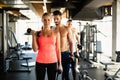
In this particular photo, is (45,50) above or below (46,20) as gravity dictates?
below

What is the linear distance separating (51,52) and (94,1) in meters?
4.41

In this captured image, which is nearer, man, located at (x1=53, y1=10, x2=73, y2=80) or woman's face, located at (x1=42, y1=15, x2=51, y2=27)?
woman's face, located at (x1=42, y1=15, x2=51, y2=27)

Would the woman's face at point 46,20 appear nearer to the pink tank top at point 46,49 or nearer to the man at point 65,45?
the pink tank top at point 46,49

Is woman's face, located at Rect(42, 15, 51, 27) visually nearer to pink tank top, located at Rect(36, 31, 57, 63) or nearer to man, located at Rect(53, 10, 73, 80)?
pink tank top, located at Rect(36, 31, 57, 63)

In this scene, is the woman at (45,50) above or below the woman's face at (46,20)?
below

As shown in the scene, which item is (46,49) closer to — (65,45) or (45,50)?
(45,50)

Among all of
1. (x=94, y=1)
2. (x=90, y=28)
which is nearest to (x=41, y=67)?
(x=94, y=1)

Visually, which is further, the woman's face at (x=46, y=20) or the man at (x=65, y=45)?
the man at (x=65, y=45)

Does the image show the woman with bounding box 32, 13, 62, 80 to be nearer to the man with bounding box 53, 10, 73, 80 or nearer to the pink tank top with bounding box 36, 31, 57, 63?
the pink tank top with bounding box 36, 31, 57, 63

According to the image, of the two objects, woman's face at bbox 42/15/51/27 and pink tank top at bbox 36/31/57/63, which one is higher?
woman's face at bbox 42/15/51/27

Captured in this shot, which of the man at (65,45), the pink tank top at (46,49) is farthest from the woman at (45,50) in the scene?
the man at (65,45)

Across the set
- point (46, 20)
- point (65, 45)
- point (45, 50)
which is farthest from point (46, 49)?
point (65, 45)

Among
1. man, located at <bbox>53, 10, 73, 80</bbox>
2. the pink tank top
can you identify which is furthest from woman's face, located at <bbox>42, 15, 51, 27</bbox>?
man, located at <bbox>53, 10, 73, 80</bbox>

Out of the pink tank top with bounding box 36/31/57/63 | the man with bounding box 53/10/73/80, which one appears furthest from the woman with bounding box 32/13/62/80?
the man with bounding box 53/10/73/80
